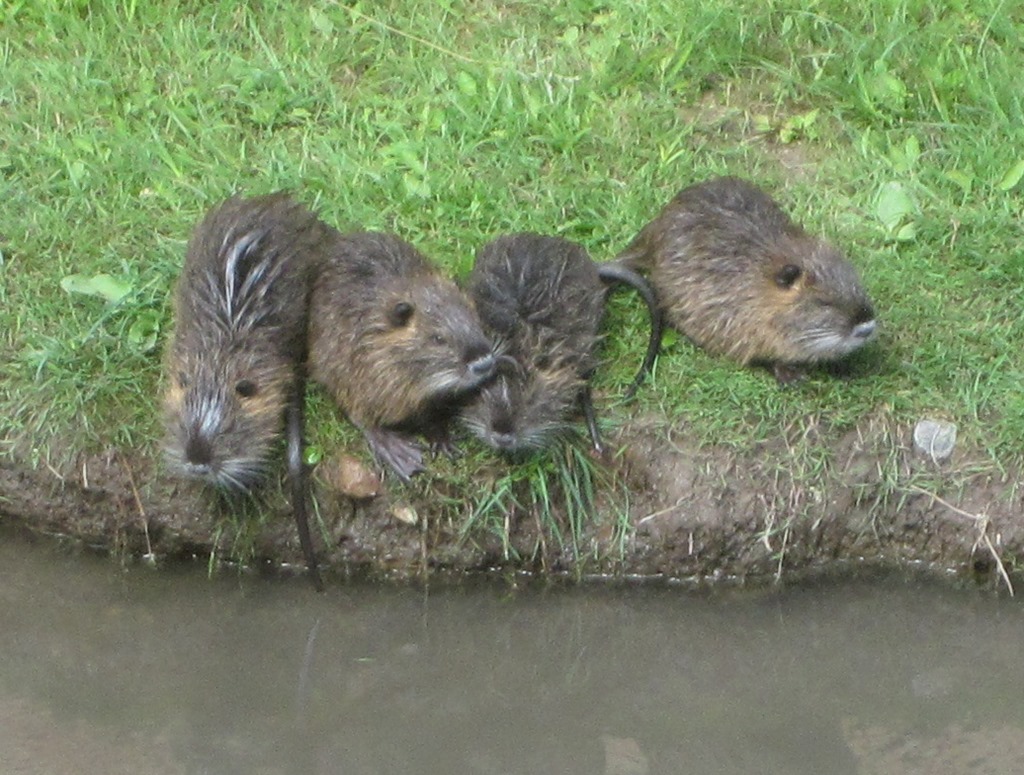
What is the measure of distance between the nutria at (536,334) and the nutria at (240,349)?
51 centimetres

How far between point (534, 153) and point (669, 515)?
4.79 feet

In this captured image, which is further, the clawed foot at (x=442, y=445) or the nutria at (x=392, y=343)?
the clawed foot at (x=442, y=445)

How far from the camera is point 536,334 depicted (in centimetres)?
462

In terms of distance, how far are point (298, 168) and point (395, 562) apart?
1.45 metres

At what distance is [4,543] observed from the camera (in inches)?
192

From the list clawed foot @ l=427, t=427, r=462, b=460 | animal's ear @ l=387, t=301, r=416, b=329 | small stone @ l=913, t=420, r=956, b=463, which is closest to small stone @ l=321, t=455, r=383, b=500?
clawed foot @ l=427, t=427, r=462, b=460

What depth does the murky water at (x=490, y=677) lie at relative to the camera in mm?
4164

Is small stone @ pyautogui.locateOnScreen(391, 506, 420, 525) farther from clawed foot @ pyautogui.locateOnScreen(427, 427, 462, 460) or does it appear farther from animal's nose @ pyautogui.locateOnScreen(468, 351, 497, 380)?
animal's nose @ pyautogui.locateOnScreen(468, 351, 497, 380)

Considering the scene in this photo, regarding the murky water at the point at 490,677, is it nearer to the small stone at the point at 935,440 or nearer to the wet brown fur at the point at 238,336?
the small stone at the point at 935,440

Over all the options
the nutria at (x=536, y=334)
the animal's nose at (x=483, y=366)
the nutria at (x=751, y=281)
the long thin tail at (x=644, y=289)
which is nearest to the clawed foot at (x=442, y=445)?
the nutria at (x=536, y=334)

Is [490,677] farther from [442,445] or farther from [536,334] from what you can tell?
→ [536,334]

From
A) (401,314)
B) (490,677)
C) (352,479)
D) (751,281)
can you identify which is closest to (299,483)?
(352,479)

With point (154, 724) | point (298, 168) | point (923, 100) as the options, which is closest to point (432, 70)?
point (298, 168)

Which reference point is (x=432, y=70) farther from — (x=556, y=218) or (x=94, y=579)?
(x=94, y=579)
